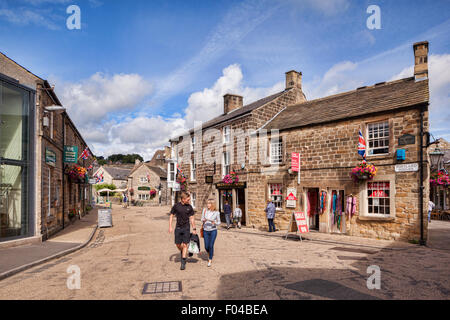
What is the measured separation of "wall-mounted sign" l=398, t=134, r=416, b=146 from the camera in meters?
12.3

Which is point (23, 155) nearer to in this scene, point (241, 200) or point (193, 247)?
point (193, 247)

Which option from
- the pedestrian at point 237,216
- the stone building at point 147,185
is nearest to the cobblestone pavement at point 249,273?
the pedestrian at point 237,216

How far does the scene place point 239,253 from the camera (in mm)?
9875

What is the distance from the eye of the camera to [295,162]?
16.0m

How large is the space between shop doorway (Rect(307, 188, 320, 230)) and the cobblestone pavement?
5.19m

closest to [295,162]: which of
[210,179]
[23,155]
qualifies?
[210,179]

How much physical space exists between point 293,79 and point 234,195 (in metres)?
9.20

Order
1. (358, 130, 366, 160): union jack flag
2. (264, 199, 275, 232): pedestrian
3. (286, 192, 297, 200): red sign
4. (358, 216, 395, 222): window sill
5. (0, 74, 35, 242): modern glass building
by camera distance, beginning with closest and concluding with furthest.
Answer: (0, 74, 35, 242): modern glass building < (358, 216, 395, 222): window sill < (358, 130, 366, 160): union jack flag < (286, 192, 297, 200): red sign < (264, 199, 275, 232): pedestrian

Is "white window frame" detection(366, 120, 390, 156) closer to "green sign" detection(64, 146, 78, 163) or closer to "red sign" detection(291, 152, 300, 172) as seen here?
"red sign" detection(291, 152, 300, 172)

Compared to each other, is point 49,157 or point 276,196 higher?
point 49,157

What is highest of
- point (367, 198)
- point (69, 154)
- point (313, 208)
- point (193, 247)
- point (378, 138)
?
point (378, 138)

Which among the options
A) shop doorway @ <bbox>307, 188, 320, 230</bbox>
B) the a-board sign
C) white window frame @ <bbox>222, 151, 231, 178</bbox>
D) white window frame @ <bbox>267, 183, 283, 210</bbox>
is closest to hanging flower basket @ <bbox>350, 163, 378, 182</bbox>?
shop doorway @ <bbox>307, 188, 320, 230</bbox>
